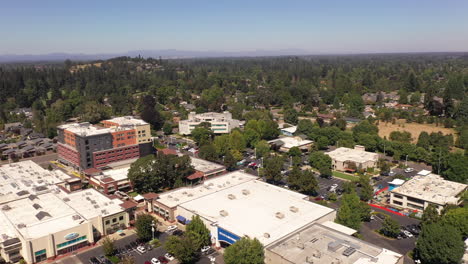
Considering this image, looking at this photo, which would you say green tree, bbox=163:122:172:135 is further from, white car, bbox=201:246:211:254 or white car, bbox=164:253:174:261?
white car, bbox=164:253:174:261

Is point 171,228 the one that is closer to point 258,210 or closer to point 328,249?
point 258,210

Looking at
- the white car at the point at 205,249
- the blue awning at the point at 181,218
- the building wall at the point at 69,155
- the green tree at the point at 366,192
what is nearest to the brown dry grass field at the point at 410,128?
the green tree at the point at 366,192

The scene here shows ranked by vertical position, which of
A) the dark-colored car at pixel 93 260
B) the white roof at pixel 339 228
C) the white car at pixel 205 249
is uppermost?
the white roof at pixel 339 228

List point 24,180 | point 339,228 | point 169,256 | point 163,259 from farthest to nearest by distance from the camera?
point 24,180, point 339,228, point 169,256, point 163,259

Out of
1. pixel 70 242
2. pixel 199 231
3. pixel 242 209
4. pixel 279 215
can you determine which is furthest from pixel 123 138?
pixel 279 215

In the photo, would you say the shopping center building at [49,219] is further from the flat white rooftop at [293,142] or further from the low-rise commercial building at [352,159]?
the flat white rooftop at [293,142]

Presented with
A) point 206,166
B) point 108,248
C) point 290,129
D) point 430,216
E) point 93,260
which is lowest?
point 93,260

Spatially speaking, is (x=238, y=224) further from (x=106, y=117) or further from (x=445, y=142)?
(x=106, y=117)
